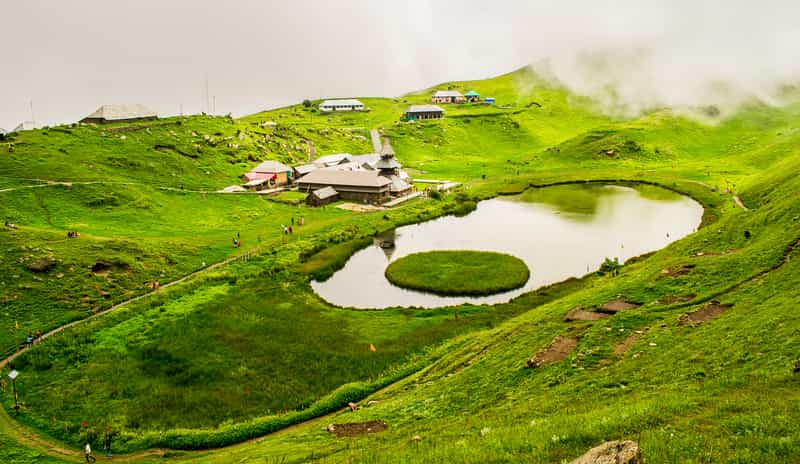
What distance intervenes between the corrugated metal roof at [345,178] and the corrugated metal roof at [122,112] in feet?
182

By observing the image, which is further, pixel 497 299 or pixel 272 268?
pixel 272 268

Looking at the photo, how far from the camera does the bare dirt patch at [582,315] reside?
35.7m

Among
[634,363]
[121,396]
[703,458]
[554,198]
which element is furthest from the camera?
[554,198]

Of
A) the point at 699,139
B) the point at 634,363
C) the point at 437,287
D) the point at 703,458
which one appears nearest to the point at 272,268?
the point at 437,287

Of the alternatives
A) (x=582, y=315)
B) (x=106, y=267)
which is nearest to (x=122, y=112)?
(x=106, y=267)

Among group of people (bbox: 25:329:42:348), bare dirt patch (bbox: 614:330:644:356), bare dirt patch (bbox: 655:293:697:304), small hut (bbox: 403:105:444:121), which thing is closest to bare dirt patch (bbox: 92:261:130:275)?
group of people (bbox: 25:329:42:348)

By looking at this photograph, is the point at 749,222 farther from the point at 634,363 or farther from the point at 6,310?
the point at 6,310

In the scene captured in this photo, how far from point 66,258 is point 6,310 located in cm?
976

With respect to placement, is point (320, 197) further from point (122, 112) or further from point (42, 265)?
point (122, 112)

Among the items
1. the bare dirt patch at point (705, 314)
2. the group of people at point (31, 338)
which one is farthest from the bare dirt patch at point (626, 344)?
the group of people at point (31, 338)

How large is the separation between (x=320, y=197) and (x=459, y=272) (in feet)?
139

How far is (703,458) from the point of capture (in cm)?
1425

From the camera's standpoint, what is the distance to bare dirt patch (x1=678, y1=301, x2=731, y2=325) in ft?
97.5

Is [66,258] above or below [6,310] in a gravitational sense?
above
